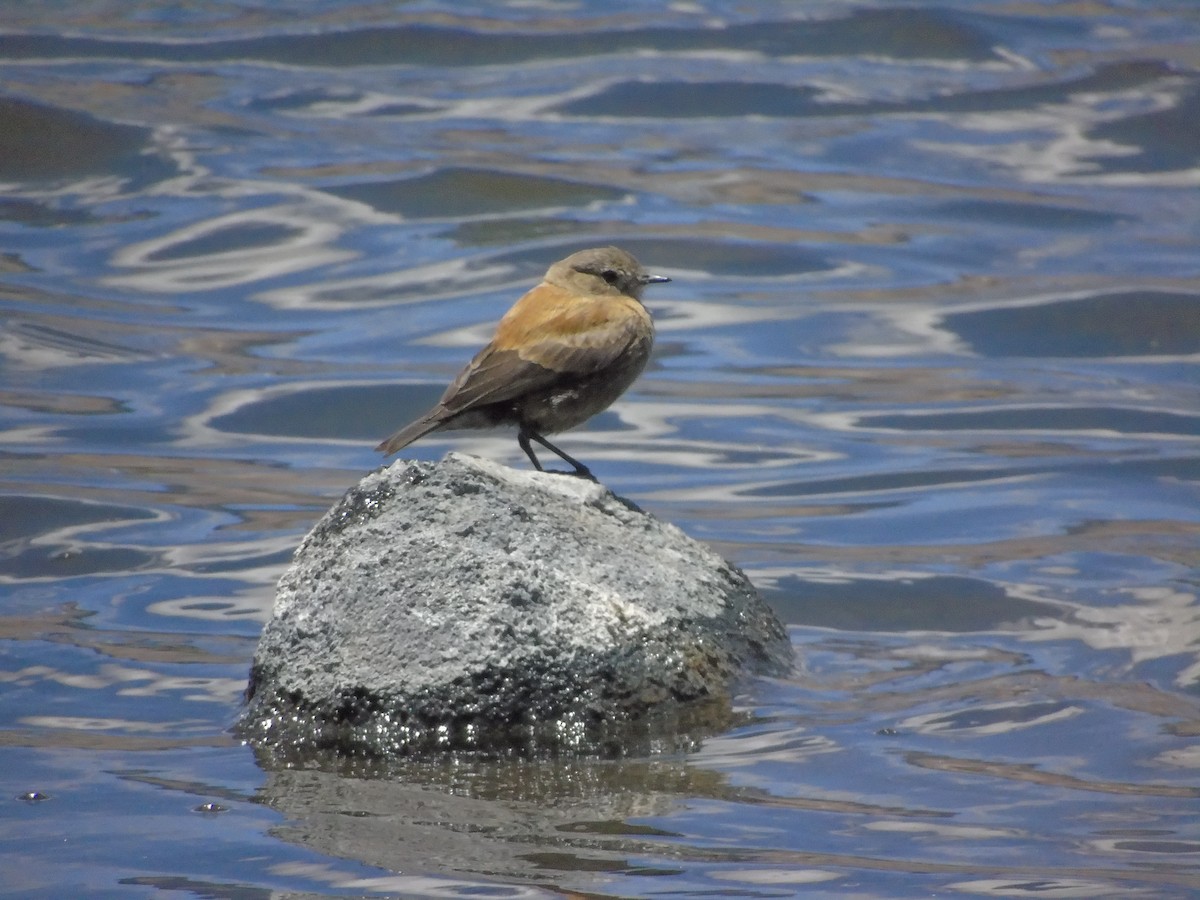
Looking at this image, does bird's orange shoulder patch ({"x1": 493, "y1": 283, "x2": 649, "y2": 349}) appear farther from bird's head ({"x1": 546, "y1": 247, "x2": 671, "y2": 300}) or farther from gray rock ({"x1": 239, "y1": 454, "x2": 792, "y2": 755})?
gray rock ({"x1": 239, "y1": 454, "x2": 792, "y2": 755})

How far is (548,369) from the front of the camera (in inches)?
280

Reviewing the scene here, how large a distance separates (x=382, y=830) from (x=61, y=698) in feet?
8.23

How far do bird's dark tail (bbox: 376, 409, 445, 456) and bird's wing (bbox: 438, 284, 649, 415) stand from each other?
0.25 feet

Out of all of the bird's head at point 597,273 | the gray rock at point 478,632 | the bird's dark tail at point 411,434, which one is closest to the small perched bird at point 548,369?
the bird's dark tail at point 411,434

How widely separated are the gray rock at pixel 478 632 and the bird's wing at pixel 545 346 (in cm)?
64

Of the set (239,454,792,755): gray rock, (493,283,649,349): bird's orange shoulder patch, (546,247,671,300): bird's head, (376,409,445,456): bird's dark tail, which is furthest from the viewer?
(546,247,671,300): bird's head

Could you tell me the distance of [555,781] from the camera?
5.66 metres

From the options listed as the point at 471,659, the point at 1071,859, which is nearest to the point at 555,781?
the point at 471,659

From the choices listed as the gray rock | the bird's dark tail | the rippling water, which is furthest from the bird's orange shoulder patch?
the rippling water

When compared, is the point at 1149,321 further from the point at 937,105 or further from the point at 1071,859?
the point at 1071,859

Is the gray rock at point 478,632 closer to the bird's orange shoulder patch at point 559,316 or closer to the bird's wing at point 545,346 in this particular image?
the bird's wing at point 545,346

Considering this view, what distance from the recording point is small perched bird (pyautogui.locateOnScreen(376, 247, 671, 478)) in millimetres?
6957

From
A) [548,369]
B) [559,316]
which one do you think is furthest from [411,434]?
[559,316]

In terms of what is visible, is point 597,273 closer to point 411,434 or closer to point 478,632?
point 411,434
